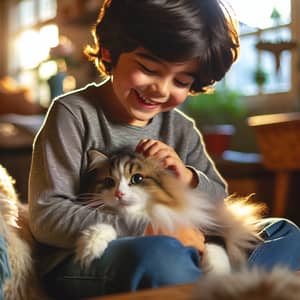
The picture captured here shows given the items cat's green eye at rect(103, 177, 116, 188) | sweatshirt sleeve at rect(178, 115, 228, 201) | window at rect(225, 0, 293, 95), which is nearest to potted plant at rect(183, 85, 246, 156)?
window at rect(225, 0, 293, 95)

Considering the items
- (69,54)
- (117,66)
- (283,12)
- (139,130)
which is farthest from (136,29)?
(69,54)

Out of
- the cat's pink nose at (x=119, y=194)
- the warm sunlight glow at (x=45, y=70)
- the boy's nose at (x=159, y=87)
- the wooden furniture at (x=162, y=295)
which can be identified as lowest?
the warm sunlight glow at (x=45, y=70)

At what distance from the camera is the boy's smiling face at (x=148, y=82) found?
1.06m

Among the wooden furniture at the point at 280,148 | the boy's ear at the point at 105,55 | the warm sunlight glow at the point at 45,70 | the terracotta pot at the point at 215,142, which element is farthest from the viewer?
the warm sunlight glow at the point at 45,70

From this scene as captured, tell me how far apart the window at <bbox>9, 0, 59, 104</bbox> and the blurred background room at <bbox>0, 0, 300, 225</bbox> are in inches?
0.6

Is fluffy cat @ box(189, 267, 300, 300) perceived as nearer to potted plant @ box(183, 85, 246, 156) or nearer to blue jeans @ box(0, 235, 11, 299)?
Result: blue jeans @ box(0, 235, 11, 299)

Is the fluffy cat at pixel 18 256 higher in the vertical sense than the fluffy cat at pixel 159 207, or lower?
lower

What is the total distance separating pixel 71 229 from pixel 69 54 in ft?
12.6

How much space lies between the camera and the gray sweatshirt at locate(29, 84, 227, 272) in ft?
3.34

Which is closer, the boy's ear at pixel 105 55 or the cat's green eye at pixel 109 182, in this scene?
the cat's green eye at pixel 109 182

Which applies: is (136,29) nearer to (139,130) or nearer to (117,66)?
(117,66)

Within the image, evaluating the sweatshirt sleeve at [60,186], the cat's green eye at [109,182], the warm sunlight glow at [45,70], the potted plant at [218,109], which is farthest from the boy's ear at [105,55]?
the warm sunlight glow at [45,70]

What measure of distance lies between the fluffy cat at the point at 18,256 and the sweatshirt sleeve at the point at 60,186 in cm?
4

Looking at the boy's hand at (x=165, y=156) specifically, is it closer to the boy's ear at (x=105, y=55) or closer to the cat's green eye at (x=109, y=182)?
the cat's green eye at (x=109, y=182)
